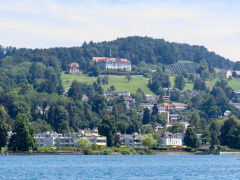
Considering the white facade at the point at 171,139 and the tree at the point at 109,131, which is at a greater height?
the tree at the point at 109,131

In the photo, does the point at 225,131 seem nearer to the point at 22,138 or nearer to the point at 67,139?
the point at 67,139

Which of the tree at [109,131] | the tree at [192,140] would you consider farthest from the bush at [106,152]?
the tree at [192,140]

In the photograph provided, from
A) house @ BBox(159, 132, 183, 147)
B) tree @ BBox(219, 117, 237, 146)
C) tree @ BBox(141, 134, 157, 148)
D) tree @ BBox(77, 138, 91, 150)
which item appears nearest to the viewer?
tree @ BBox(77, 138, 91, 150)

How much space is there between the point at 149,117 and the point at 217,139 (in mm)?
48757

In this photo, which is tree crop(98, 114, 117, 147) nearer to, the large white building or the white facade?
the large white building

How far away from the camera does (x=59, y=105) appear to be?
182 meters

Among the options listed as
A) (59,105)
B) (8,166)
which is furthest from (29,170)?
(59,105)

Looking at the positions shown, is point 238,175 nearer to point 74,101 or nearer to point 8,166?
point 8,166

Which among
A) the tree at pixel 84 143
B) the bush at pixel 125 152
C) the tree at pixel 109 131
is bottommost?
the bush at pixel 125 152

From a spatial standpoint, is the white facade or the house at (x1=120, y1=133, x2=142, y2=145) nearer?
the house at (x1=120, y1=133, x2=142, y2=145)

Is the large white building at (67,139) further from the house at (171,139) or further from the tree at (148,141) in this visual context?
the house at (171,139)

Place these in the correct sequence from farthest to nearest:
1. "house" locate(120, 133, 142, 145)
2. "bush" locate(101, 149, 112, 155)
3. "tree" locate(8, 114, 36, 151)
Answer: "house" locate(120, 133, 142, 145) → "bush" locate(101, 149, 112, 155) → "tree" locate(8, 114, 36, 151)

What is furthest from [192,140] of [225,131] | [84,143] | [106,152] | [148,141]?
[84,143]

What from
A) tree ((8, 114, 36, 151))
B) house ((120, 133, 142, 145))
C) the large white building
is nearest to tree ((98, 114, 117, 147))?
the large white building
